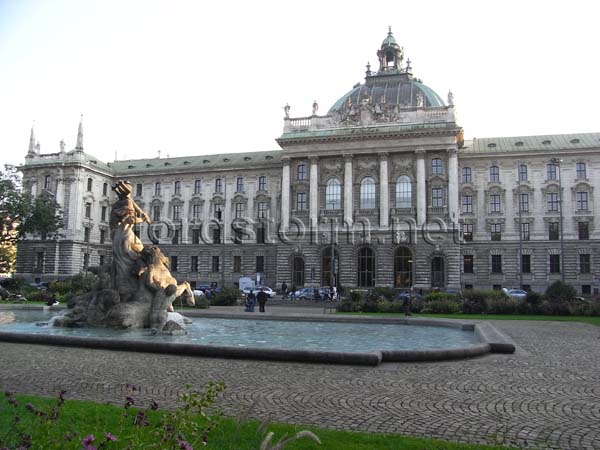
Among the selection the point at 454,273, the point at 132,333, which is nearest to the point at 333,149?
the point at 454,273

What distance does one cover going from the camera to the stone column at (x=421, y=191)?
194ft

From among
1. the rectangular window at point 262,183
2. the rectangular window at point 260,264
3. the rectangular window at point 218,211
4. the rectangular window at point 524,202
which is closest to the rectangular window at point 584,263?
the rectangular window at point 524,202

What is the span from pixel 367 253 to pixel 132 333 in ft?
153

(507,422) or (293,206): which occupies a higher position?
(293,206)

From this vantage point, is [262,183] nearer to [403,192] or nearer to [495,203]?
[403,192]

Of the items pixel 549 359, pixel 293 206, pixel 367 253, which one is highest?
pixel 293 206

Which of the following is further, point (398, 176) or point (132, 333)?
point (398, 176)

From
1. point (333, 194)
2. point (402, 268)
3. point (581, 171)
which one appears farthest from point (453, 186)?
point (581, 171)

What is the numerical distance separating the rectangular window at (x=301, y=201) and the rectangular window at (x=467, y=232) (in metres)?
19.2

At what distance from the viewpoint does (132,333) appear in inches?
634

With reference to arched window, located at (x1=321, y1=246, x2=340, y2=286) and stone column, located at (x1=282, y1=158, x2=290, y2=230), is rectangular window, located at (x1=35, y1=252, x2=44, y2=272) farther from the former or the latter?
arched window, located at (x1=321, y1=246, x2=340, y2=286)

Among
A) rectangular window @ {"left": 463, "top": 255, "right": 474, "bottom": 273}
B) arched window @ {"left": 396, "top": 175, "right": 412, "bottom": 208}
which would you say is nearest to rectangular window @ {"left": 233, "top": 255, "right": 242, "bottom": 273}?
arched window @ {"left": 396, "top": 175, "right": 412, "bottom": 208}

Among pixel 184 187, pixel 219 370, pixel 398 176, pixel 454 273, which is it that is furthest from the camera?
pixel 184 187

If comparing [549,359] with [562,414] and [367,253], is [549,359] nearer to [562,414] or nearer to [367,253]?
[562,414]
